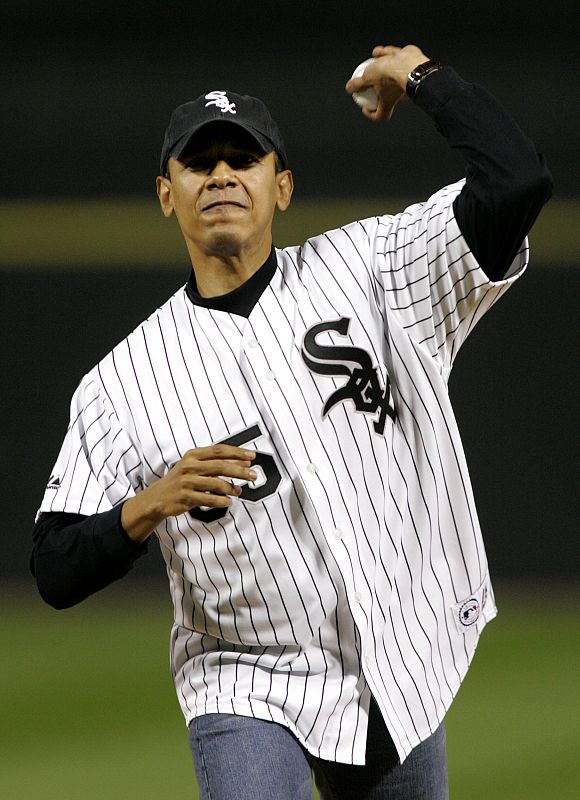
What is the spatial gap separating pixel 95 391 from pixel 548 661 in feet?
8.15

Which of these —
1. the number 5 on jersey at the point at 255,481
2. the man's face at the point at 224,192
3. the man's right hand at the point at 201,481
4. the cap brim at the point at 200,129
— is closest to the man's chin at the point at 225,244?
the man's face at the point at 224,192

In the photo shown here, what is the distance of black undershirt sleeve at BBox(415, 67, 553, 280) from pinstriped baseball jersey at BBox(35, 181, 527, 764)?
3 cm

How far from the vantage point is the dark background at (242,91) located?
488 centimetres

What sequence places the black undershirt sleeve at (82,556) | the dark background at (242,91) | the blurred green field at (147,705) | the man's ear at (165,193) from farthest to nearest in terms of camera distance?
→ the dark background at (242,91), the blurred green field at (147,705), the man's ear at (165,193), the black undershirt sleeve at (82,556)

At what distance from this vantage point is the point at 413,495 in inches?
65.7

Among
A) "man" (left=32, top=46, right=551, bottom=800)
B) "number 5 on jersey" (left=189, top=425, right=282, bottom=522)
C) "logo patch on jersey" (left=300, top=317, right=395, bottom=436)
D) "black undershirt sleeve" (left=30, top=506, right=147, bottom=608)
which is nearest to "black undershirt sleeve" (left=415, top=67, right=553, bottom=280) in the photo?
"man" (left=32, top=46, right=551, bottom=800)

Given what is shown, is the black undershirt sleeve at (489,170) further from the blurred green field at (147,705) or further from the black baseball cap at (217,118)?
the blurred green field at (147,705)

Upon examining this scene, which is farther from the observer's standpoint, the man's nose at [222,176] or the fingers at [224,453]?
the man's nose at [222,176]

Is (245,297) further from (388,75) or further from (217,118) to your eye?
(388,75)

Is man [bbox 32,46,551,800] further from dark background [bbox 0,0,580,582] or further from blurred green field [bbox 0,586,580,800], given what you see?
dark background [bbox 0,0,580,582]

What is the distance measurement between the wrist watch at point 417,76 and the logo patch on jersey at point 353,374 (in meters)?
0.33

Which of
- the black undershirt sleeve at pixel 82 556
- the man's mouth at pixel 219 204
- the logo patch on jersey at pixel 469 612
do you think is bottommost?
the logo patch on jersey at pixel 469 612

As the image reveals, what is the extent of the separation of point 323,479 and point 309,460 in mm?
32

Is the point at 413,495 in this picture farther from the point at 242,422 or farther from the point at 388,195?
the point at 388,195
